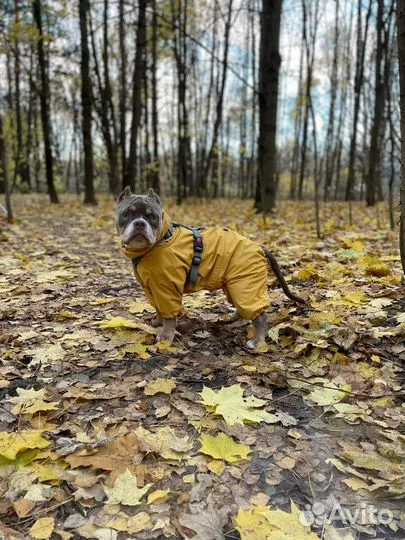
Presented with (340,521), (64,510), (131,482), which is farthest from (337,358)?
(64,510)

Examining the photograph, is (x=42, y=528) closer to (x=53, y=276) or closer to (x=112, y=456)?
(x=112, y=456)

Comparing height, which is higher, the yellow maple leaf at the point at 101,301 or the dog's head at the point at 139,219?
the dog's head at the point at 139,219

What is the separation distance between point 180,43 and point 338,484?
19.6m

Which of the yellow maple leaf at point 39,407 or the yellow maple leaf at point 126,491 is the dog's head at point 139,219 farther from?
the yellow maple leaf at point 126,491

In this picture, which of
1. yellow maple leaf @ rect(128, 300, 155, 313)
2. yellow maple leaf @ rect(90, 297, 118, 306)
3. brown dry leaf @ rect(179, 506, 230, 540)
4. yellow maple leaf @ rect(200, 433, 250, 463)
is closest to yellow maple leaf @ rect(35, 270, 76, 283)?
yellow maple leaf @ rect(90, 297, 118, 306)

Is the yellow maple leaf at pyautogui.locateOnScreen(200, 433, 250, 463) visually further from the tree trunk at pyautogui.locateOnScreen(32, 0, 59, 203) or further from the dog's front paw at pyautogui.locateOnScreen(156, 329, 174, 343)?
the tree trunk at pyautogui.locateOnScreen(32, 0, 59, 203)

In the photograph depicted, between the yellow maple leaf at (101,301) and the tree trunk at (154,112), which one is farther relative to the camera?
the tree trunk at (154,112)

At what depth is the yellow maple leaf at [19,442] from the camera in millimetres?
2207

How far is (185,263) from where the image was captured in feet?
11.4

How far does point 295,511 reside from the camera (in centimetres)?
194

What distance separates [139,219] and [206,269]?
0.71m

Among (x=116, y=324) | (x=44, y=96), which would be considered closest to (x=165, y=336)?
(x=116, y=324)

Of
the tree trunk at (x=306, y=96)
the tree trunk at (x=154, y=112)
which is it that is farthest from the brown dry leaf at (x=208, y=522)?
the tree trunk at (x=154, y=112)

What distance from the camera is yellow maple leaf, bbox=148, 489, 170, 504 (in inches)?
78.7
